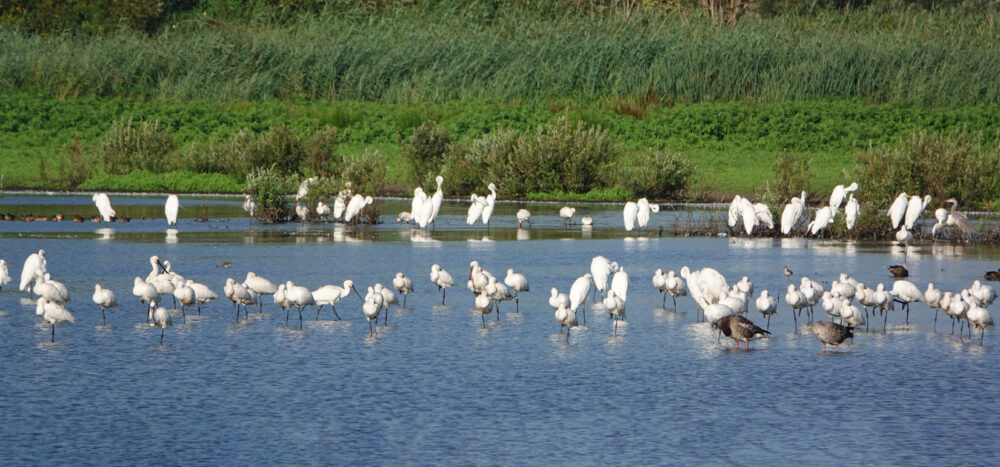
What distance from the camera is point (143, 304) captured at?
579 inches

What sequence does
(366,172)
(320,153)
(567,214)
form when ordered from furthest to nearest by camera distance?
(320,153) < (366,172) < (567,214)

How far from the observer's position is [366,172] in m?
34.3

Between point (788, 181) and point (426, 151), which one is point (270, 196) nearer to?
point (426, 151)

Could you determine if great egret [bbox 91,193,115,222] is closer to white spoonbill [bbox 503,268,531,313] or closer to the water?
the water

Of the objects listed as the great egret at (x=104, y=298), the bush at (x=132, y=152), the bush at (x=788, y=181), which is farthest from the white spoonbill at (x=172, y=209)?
the bush at (x=788, y=181)

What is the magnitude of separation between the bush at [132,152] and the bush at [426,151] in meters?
7.31

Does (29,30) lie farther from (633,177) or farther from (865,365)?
(865,365)

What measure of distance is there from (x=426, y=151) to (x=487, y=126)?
3847 mm

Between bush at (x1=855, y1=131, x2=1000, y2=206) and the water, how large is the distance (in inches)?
535

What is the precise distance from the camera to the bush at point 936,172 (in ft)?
99.0

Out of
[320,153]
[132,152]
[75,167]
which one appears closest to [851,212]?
[320,153]

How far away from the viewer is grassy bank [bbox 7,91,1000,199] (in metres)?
37.6

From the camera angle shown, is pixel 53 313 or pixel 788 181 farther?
pixel 788 181

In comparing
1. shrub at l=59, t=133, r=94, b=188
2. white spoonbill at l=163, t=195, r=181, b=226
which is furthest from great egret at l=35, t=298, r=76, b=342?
shrub at l=59, t=133, r=94, b=188
